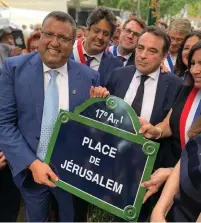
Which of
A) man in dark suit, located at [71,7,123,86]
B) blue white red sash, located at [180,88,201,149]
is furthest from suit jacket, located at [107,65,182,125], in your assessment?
man in dark suit, located at [71,7,123,86]

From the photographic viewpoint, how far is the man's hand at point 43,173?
7.03 ft

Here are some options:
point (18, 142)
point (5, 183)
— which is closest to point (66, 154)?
point (18, 142)

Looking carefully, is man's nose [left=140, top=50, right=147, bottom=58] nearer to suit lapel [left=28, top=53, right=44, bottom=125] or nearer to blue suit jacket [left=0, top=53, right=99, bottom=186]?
blue suit jacket [left=0, top=53, right=99, bottom=186]

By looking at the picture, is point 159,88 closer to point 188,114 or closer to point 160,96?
point 160,96

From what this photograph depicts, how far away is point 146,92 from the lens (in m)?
2.61

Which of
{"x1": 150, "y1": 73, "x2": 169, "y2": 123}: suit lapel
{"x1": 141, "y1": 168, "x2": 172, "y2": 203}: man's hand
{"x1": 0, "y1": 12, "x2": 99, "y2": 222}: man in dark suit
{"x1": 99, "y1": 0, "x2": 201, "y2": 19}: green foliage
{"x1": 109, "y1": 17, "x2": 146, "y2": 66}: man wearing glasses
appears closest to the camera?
{"x1": 141, "y1": 168, "x2": 172, "y2": 203}: man's hand

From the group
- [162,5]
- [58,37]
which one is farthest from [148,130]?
[162,5]

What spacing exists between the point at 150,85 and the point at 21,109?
1.02 meters

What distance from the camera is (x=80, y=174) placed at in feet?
7.03

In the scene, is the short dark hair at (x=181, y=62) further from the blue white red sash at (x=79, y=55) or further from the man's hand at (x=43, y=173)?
the man's hand at (x=43, y=173)

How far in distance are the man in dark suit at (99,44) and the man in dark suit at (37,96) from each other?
98cm

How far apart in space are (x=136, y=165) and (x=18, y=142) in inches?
31.5

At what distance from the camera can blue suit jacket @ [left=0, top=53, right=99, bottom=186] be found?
7.34ft

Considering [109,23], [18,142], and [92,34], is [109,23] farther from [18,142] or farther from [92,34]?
[18,142]
